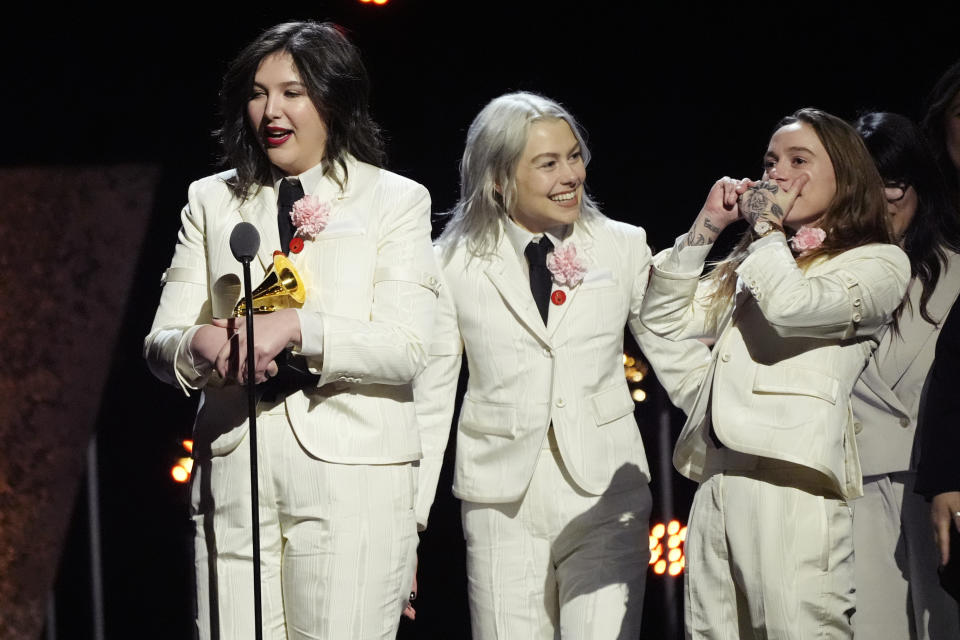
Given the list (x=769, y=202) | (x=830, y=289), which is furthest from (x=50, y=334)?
(x=830, y=289)

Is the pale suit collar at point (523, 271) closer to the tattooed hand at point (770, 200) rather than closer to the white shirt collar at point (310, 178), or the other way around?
the tattooed hand at point (770, 200)

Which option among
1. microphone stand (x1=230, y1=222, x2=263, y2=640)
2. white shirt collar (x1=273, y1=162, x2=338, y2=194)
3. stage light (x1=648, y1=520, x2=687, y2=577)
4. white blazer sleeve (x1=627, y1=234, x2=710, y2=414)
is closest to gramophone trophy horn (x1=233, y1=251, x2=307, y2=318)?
microphone stand (x1=230, y1=222, x2=263, y2=640)

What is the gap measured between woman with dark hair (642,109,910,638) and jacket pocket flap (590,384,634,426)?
348 mm

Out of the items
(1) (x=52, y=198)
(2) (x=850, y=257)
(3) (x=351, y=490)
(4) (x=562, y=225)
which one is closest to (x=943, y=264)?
(2) (x=850, y=257)

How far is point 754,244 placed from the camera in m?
2.61

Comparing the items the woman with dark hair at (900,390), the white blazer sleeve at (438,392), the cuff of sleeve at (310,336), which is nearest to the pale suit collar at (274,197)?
the cuff of sleeve at (310,336)

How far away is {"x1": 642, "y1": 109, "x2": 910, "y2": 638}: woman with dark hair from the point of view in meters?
2.46

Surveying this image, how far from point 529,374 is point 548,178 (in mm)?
547

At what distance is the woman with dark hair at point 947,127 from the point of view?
3238 mm

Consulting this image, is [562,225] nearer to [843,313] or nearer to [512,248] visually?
[512,248]

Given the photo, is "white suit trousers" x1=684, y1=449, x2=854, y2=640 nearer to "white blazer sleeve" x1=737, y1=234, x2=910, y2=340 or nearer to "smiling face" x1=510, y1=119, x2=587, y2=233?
"white blazer sleeve" x1=737, y1=234, x2=910, y2=340

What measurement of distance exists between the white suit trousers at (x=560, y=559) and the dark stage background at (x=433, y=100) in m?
1.13

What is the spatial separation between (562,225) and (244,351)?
1.34 metres

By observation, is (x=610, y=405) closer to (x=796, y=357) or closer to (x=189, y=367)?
(x=796, y=357)
